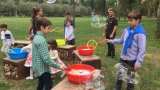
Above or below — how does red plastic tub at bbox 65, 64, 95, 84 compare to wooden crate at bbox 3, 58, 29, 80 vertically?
above

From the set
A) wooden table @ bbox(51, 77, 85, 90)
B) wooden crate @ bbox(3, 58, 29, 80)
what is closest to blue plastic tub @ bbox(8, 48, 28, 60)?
wooden crate @ bbox(3, 58, 29, 80)

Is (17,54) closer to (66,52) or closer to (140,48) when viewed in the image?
(66,52)

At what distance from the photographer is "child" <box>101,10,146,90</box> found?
4910 mm

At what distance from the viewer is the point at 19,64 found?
674cm

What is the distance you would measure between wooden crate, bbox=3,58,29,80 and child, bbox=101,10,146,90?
8.73ft

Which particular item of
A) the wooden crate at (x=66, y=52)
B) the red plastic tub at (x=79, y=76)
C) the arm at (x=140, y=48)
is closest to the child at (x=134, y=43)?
the arm at (x=140, y=48)

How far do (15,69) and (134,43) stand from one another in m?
3.14

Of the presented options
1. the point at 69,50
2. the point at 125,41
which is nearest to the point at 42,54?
the point at 125,41

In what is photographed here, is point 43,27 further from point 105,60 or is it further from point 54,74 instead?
point 105,60

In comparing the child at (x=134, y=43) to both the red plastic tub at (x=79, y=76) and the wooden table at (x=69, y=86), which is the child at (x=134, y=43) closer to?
the red plastic tub at (x=79, y=76)

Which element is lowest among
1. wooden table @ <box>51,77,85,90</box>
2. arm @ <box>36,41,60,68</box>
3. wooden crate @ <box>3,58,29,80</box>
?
wooden crate @ <box>3,58,29,80</box>

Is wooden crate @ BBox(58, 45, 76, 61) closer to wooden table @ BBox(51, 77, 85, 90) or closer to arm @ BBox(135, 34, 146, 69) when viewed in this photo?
arm @ BBox(135, 34, 146, 69)

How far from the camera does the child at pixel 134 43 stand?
16.1 ft

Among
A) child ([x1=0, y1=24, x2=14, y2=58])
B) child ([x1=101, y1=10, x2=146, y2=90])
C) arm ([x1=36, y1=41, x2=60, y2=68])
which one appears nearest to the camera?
arm ([x1=36, y1=41, x2=60, y2=68])
